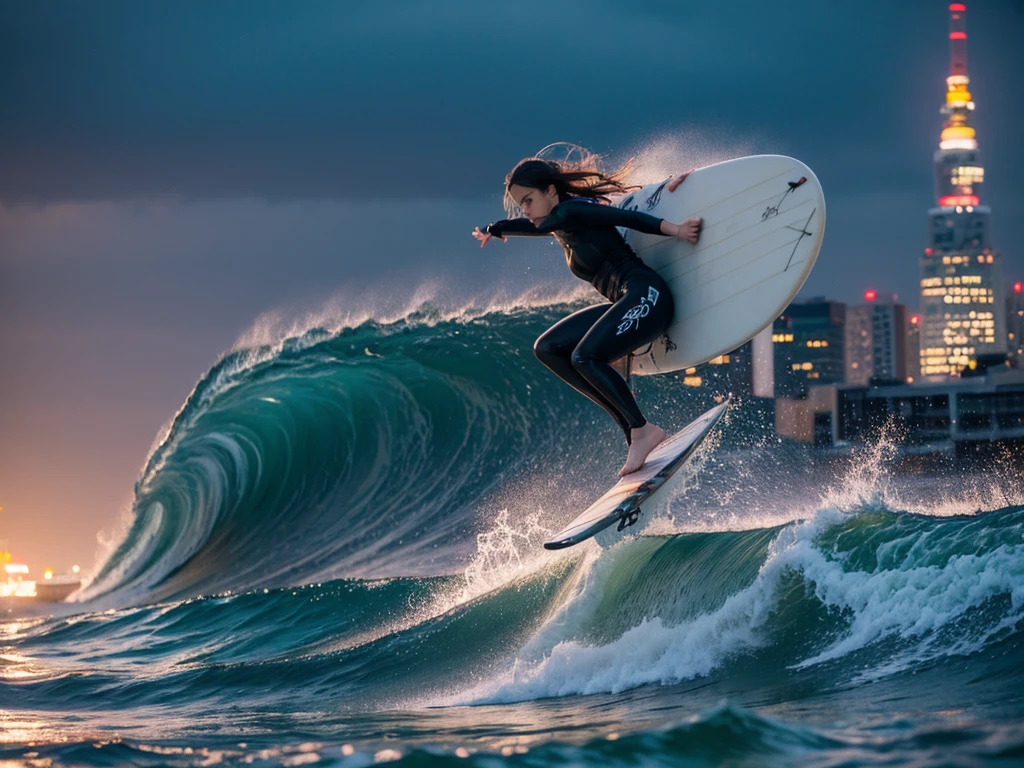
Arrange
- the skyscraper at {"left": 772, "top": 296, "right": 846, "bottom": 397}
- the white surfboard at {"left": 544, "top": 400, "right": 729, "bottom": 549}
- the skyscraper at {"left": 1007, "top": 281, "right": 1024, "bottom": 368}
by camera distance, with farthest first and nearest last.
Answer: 1. the skyscraper at {"left": 1007, "top": 281, "right": 1024, "bottom": 368}
2. the skyscraper at {"left": 772, "top": 296, "right": 846, "bottom": 397}
3. the white surfboard at {"left": 544, "top": 400, "right": 729, "bottom": 549}

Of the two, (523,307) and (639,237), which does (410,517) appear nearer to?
(523,307)

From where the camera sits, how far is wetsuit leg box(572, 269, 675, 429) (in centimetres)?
579

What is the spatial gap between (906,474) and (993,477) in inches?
191

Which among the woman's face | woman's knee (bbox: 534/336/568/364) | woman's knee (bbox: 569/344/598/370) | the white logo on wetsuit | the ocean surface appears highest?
the woman's face

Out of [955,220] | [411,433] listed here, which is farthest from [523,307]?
[955,220]

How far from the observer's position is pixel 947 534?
6.11 meters

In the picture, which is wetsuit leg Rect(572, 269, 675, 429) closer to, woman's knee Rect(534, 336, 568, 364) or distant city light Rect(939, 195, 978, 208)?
woman's knee Rect(534, 336, 568, 364)

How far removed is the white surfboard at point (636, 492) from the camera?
559 centimetres

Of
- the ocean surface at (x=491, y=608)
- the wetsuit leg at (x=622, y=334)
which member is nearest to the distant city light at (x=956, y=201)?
the ocean surface at (x=491, y=608)

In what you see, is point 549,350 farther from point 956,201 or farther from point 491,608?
point 956,201

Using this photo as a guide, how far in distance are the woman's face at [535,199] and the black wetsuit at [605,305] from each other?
0.06 m

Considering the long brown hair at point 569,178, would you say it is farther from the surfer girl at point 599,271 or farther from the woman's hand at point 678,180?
the woman's hand at point 678,180

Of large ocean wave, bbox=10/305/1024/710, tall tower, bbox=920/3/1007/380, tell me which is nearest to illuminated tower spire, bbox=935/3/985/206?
tall tower, bbox=920/3/1007/380

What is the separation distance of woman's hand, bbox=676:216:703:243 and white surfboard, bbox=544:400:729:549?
3.25 ft
